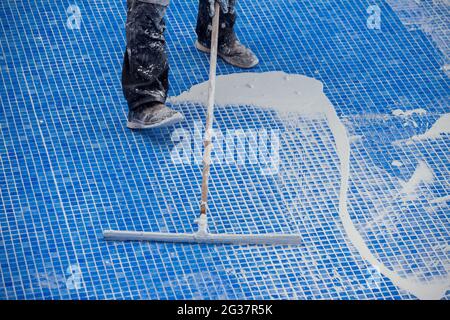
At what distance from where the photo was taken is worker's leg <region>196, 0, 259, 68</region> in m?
4.64

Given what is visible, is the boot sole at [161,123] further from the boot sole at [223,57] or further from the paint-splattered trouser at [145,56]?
the boot sole at [223,57]

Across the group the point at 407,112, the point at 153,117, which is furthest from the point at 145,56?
the point at 407,112

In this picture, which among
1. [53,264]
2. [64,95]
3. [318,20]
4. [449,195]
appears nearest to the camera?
[53,264]

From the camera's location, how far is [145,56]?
4.27 m

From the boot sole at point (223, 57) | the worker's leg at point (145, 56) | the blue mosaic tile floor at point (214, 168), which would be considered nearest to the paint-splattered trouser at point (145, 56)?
the worker's leg at point (145, 56)

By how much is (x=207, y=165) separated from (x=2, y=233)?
0.78 metres

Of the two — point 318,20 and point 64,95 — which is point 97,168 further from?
point 318,20

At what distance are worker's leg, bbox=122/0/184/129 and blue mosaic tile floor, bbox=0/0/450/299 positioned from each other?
0.26 feet

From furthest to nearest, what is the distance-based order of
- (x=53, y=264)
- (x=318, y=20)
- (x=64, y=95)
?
(x=318, y=20) → (x=64, y=95) → (x=53, y=264)

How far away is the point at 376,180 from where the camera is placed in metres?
4.17

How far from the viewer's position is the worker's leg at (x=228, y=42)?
4.64 metres

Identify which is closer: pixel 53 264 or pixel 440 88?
pixel 53 264

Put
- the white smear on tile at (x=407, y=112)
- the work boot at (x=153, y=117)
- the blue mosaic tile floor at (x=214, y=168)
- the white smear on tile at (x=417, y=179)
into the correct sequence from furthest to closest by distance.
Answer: the white smear on tile at (x=407, y=112)
the work boot at (x=153, y=117)
the white smear on tile at (x=417, y=179)
the blue mosaic tile floor at (x=214, y=168)

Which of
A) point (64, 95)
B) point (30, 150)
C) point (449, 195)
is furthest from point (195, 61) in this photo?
point (449, 195)
